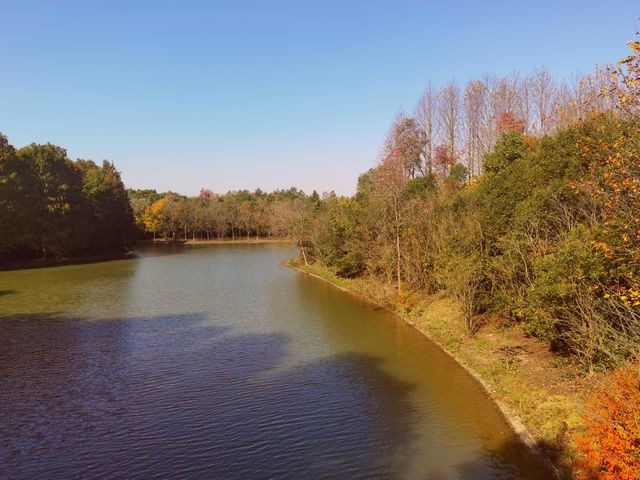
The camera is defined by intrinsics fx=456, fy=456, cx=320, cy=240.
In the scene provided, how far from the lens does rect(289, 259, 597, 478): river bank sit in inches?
565

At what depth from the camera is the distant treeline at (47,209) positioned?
63656 mm

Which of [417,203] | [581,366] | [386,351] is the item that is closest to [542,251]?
→ [581,366]

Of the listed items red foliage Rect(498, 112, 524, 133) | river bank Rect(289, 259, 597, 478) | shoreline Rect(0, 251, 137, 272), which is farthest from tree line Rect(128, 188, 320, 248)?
river bank Rect(289, 259, 597, 478)

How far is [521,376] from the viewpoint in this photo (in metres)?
19.1

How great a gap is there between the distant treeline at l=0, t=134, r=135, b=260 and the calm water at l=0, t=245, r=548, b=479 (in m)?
34.8

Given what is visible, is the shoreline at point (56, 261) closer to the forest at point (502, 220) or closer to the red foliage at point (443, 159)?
the forest at point (502, 220)

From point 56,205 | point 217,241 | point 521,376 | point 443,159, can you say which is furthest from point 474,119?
point 217,241

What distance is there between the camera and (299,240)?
63438mm

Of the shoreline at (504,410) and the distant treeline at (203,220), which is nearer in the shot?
the shoreline at (504,410)

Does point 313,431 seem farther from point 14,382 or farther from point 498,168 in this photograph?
point 498,168

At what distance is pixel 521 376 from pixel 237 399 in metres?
11.8

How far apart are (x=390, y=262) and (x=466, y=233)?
39.7 ft

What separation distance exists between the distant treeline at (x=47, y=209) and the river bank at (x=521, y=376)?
57.5m

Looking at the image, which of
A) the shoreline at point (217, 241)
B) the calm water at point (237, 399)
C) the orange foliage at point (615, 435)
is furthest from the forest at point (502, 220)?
the shoreline at point (217, 241)
